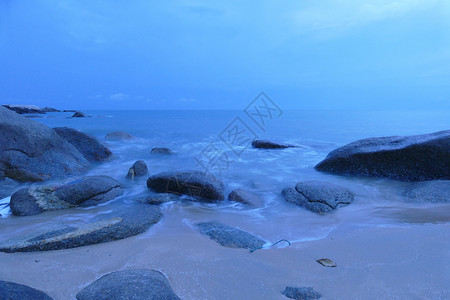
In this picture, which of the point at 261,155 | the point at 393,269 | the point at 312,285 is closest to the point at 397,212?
the point at 393,269

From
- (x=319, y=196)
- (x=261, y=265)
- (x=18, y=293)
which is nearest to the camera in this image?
(x=18, y=293)

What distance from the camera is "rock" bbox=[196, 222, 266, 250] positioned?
10.6 feet

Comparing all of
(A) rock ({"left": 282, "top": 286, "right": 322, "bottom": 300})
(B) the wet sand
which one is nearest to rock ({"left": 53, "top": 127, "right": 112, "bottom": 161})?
(B) the wet sand

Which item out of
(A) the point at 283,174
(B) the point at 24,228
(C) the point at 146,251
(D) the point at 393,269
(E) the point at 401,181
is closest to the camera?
(D) the point at 393,269

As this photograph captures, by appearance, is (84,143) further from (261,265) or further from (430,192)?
(430,192)

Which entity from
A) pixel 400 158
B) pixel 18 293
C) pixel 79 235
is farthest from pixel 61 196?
pixel 400 158

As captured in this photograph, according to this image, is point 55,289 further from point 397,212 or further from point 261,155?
point 261,155

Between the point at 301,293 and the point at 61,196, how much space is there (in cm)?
427

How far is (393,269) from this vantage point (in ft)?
8.80

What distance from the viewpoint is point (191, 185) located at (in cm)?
521

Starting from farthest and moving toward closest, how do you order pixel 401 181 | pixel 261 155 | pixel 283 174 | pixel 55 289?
pixel 261 155, pixel 283 174, pixel 401 181, pixel 55 289

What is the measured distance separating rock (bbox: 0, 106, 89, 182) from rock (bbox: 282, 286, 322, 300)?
20.6ft

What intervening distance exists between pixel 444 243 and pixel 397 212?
1.23 meters

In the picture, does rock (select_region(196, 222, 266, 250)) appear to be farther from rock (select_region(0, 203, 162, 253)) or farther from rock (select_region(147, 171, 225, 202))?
rock (select_region(147, 171, 225, 202))
